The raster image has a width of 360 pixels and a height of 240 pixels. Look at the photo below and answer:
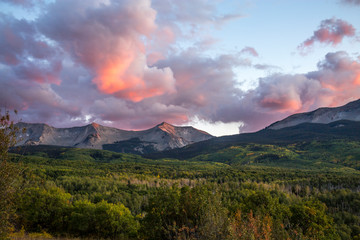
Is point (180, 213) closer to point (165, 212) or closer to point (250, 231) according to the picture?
point (165, 212)

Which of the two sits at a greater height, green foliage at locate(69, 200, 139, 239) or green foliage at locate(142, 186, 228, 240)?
green foliage at locate(142, 186, 228, 240)

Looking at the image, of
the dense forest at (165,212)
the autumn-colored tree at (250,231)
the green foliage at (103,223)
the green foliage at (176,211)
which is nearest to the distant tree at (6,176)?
the dense forest at (165,212)

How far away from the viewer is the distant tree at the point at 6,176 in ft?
Result: 66.4

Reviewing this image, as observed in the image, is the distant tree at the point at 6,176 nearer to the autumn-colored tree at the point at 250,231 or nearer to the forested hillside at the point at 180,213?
the forested hillside at the point at 180,213

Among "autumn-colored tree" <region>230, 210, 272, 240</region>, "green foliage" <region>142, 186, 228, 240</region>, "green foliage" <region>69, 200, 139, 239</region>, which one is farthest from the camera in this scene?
"green foliage" <region>69, 200, 139, 239</region>

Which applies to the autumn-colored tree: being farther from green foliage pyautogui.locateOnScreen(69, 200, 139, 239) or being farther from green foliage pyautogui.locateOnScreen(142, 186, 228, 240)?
green foliage pyautogui.locateOnScreen(69, 200, 139, 239)

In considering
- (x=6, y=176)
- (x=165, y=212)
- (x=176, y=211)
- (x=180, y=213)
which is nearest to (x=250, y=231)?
(x=180, y=213)

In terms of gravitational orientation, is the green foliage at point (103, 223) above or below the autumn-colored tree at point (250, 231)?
below

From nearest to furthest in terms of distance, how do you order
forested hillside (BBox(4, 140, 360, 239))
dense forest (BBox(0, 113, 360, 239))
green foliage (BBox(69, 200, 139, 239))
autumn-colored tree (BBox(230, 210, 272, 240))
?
autumn-colored tree (BBox(230, 210, 272, 240)) → forested hillside (BBox(4, 140, 360, 239)) → dense forest (BBox(0, 113, 360, 239)) → green foliage (BBox(69, 200, 139, 239))

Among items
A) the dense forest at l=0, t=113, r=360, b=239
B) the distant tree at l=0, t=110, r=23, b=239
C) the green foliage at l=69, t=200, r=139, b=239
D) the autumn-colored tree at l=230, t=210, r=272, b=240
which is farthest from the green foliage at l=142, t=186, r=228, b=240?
the green foliage at l=69, t=200, r=139, b=239

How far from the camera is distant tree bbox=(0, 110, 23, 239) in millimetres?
20250

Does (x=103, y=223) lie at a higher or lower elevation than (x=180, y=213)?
lower

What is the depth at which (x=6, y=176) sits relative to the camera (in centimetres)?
2053

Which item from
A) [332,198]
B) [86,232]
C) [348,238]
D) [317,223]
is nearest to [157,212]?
[86,232]
